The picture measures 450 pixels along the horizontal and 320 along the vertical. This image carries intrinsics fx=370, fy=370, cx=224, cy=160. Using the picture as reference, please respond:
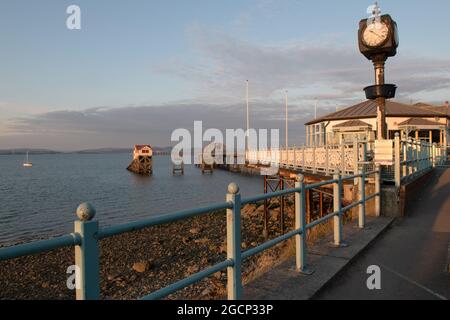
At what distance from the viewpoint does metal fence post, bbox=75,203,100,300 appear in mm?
2234

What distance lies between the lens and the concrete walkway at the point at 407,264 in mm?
4297

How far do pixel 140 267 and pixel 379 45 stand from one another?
10.6 metres

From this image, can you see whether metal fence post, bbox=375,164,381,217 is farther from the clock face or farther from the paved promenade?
the clock face

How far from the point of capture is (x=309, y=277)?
4625 mm

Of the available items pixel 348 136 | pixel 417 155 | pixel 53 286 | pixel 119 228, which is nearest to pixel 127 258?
pixel 53 286

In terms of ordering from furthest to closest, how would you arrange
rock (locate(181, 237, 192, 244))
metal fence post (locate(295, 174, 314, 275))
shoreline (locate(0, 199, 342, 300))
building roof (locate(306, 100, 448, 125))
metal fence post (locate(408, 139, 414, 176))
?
1. building roof (locate(306, 100, 448, 125))
2. rock (locate(181, 237, 192, 244))
3. metal fence post (locate(408, 139, 414, 176))
4. shoreline (locate(0, 199, 342, 300))
5. metal fence post (locate(295, 174, 314, 275))

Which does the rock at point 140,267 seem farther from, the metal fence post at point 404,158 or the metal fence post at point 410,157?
the metal fence post at point 410,157

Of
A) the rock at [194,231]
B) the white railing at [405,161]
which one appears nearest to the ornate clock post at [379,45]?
the white railing at [405,161]

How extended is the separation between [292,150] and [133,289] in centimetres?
1376

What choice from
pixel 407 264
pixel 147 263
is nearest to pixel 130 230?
pixel 407 264

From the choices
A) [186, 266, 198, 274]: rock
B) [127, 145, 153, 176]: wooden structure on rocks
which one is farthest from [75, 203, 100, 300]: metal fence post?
[127, 145, 153, 176]: wooden structure on rocks

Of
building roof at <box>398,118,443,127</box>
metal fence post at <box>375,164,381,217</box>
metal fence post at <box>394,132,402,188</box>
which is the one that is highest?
building roof at <box>398,118,443,127</box>

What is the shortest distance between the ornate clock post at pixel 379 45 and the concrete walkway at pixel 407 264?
3254mm
